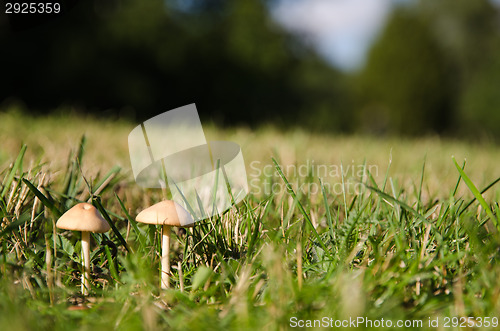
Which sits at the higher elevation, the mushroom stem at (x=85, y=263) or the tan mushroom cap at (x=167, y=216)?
the tan mushroom cap at (x=167, y=216)

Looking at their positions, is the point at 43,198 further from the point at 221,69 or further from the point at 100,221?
the point at 221,69

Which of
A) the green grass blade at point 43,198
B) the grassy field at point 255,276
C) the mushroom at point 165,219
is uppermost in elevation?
the green grass blade at point 43,198

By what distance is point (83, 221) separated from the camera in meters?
0.94

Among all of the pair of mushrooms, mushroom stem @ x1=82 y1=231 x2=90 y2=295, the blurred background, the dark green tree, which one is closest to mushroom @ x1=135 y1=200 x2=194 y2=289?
the pair of mushrooms

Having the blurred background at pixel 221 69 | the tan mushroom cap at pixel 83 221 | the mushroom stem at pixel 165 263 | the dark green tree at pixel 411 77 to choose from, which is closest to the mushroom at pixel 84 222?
the tan mushroom cap at pixel 83 221

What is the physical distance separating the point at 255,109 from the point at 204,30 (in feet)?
11.3

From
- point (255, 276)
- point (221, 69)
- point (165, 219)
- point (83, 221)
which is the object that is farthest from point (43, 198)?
point (221, 69)

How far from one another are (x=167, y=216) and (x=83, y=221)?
0.56ft

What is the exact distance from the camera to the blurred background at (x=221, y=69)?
12438 mm

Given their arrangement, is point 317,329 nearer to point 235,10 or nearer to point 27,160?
point 27,160

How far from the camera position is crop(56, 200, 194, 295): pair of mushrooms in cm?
94

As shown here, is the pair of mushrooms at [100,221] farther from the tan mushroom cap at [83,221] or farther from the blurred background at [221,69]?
the blurred background at [221,69]

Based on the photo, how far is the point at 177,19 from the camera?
55.8 feet

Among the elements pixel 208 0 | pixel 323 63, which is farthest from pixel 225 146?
pixel 323 63
